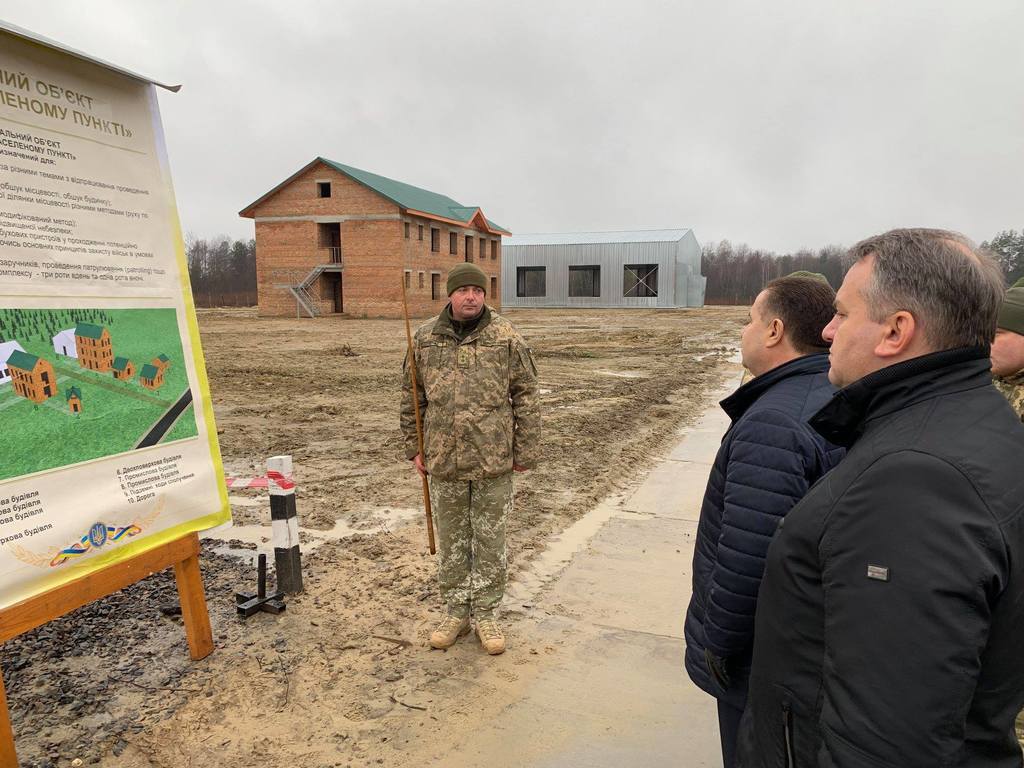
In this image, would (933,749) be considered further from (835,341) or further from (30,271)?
(30,271)

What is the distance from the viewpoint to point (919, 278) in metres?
1.32

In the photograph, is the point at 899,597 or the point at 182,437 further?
the point at 182,437

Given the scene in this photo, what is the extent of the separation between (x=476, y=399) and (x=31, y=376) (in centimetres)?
200

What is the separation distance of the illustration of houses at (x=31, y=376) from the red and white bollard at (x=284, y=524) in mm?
1496

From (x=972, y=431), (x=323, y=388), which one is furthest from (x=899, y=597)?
(x=323, y=388)

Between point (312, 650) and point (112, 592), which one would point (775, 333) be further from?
point (112, 592)

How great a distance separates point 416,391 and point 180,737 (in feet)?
6.61

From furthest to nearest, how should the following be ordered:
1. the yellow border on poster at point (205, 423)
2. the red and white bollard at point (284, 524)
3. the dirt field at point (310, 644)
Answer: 1. the red and white bollard at point (284, 524)
2. the dirt field at point (310, 644)
3. the yellow border on poster at point (205, 423)

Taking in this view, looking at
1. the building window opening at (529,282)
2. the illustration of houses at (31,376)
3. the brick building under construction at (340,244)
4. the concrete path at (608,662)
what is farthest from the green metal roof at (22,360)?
the building window opening at (529,282)

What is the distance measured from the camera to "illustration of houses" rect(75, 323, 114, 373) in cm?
288

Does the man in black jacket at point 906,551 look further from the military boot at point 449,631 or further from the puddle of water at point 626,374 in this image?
the puddle of water at point 626,374

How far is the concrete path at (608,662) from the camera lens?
2938mm

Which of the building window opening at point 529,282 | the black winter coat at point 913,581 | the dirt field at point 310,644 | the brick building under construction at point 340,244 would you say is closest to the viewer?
the black winter coat at point 913,581

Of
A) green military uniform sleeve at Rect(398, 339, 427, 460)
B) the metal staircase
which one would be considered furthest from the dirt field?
the metal staircase
